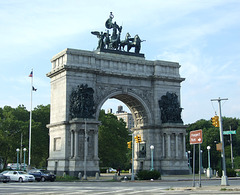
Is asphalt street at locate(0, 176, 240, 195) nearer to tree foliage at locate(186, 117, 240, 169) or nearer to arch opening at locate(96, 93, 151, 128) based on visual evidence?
arch opening at locate(96, 93, 151, 128)

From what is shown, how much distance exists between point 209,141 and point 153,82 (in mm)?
39884

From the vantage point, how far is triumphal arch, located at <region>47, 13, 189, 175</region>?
5297cm

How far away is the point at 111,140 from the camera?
84625mm

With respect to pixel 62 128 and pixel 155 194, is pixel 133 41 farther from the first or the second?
pixel 155 194

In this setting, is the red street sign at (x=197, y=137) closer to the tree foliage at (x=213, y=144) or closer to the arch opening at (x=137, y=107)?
the arch opening at (x=137, y=107)

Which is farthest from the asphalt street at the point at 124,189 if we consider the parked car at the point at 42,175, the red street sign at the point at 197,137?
the parked car at the point at 42,175

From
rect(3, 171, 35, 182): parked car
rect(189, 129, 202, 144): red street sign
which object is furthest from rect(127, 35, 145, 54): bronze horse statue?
rect(189, 129, 202, 144): red street sign

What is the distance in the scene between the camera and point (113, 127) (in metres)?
86.9

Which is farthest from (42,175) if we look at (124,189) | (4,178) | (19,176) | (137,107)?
(137,107)

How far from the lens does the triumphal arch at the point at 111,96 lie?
174ft

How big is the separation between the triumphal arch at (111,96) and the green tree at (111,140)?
21.2 m

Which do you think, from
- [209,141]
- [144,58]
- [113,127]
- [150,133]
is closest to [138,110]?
[150,133]

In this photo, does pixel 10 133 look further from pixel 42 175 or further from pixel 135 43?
pixel 135 43

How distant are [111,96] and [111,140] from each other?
28.4 m
